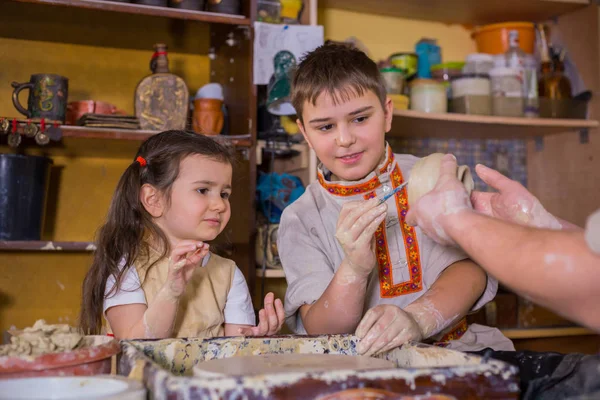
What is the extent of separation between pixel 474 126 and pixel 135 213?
5.08 ft

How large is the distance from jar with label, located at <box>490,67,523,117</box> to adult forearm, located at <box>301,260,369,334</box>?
1495 mm

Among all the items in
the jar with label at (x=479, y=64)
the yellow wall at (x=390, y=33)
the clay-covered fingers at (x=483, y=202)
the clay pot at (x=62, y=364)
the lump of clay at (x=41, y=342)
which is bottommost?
the clay pot at (x=62, y=364)

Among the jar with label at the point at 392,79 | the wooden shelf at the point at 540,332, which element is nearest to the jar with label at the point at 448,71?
the jar with label at the point at 392,79

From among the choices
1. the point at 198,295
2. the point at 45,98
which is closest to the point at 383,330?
the point at 198,295

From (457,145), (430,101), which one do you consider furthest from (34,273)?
(457,145)

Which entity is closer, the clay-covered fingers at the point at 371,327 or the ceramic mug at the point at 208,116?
the clay-covered fingers at the point at 371,327

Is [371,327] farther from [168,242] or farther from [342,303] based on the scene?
[168,242]

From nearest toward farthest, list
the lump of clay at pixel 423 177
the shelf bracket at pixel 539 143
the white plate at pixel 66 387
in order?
the white plate at pixel 66 387
the lump of clay at pixel 423 177
the shelf bracket at pixel 539 143

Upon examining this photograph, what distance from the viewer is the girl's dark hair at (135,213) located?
1.48 m

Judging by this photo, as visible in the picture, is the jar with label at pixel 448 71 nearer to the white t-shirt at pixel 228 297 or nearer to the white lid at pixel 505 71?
the white lid at pixel 505 71

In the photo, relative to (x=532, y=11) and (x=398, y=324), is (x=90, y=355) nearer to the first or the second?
(x=398, y=324)

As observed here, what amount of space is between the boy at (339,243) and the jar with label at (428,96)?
86 cm

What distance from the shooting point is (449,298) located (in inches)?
52.3

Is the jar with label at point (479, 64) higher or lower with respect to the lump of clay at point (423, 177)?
higher
